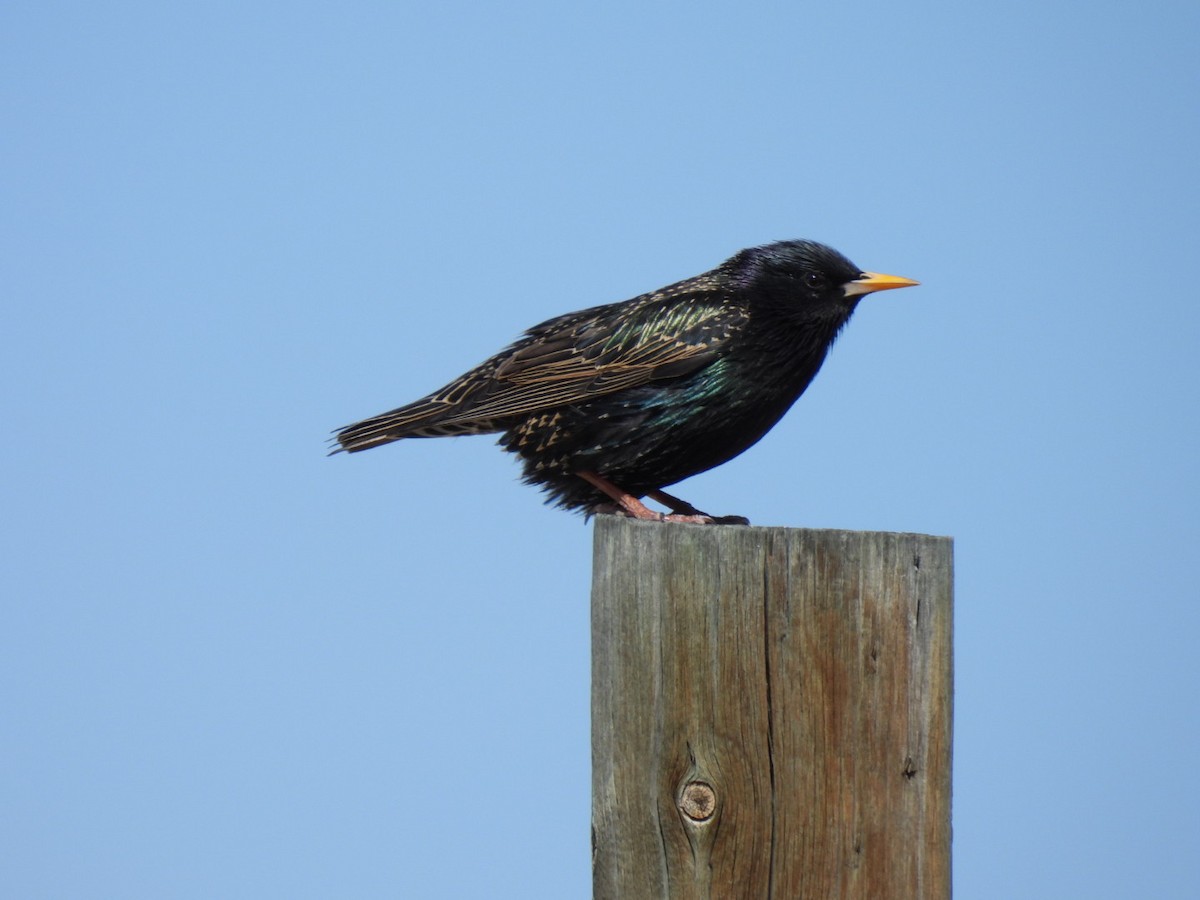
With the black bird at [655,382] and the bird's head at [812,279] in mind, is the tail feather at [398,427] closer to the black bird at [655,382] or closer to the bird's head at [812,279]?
the black bird at [655,382]

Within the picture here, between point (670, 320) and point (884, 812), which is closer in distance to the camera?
point (884, 812)

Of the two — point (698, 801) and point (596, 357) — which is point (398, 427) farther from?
point (698, 801)

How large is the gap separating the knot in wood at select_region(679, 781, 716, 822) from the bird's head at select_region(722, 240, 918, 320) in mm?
2953

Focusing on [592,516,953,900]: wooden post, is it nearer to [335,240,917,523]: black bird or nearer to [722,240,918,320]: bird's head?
[335,240,917,523]: black bird

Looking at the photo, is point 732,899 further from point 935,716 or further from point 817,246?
point 817,246

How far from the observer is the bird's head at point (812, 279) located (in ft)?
18.3

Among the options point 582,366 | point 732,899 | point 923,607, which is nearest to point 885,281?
point 582,366

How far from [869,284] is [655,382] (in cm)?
100

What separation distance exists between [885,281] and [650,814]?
3.20 meters

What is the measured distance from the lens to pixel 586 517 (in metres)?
5.67

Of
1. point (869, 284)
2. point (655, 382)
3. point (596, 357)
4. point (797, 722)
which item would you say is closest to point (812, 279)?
point (869, 284)

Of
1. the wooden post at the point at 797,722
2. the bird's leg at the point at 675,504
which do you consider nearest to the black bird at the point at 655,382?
the bird's leg at the point at 675,504

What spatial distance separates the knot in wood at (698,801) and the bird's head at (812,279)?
295 centimetres

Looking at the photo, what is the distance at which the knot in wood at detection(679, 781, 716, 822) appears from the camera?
115 inches
